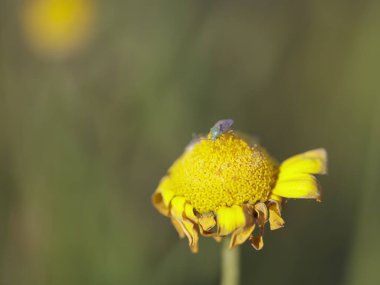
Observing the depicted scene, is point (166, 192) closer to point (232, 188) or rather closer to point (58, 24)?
point (232, 188)

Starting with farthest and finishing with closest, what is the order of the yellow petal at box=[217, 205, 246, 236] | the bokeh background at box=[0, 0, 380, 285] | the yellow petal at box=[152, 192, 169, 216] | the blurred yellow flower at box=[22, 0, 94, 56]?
the blurred yellow flower at box=[22, 0, 94, 56] < the bokeh background at box=[0, 0, 380, 285] < the yellow petal at box=[152, 192, 169, 216] < the yellow petal at box=[217, 205, 246, 236]

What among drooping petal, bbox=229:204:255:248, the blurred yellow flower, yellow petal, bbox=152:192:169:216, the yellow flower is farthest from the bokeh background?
drooping petal, bbox=229:204:255:248

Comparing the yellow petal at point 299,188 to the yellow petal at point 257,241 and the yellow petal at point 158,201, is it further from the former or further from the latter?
the yellow petal at point 158,201

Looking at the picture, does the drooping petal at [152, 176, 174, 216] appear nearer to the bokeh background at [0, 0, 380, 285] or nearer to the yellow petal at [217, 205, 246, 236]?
the yellow petal at [217, 205, 246, 236]

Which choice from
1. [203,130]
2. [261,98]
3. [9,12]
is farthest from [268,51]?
[9,12]

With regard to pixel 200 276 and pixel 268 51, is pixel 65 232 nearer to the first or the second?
pixel 200 276
